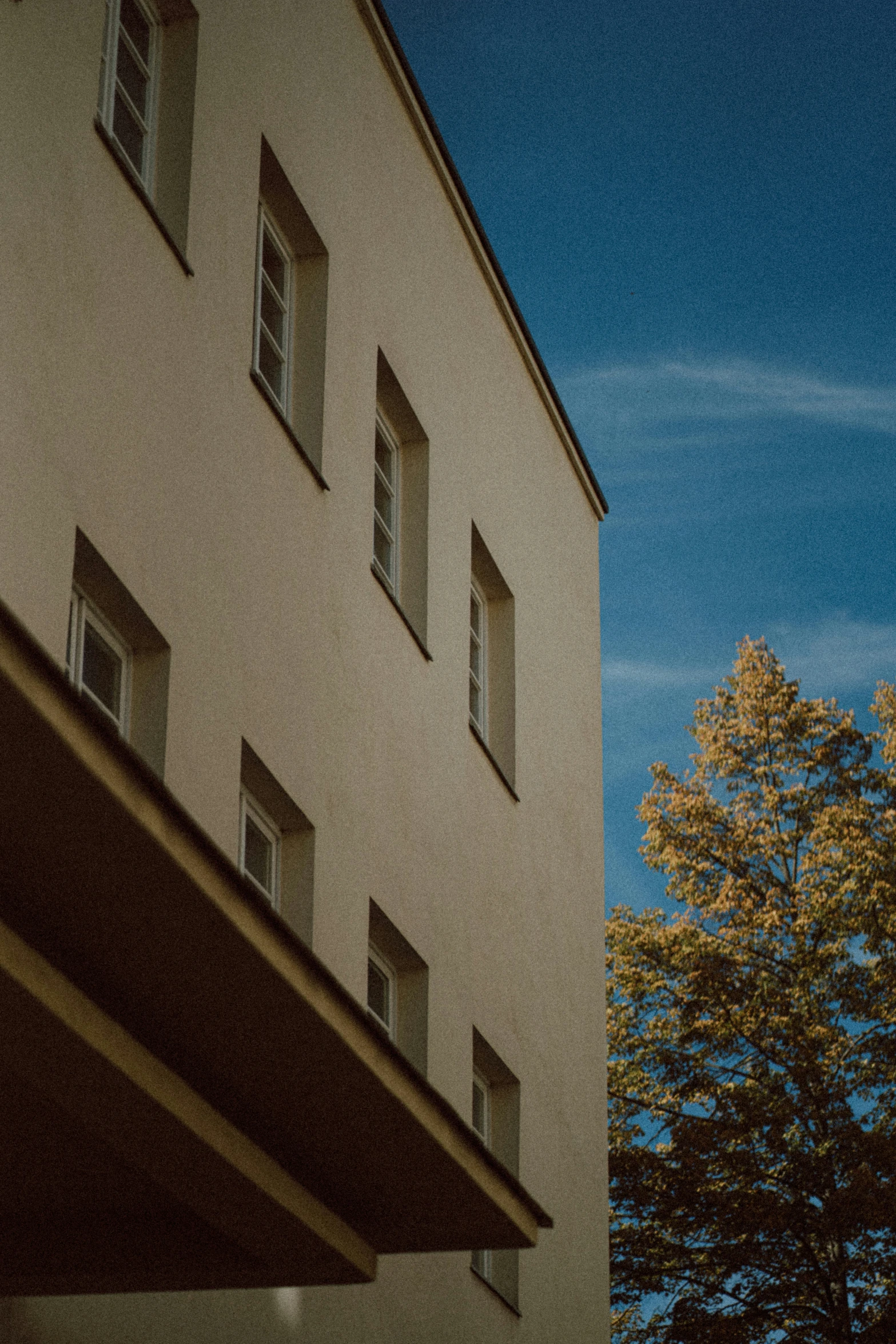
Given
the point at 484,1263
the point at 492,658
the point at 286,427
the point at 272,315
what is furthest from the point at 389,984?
the point at 272,315

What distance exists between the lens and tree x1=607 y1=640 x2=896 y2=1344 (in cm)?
2545

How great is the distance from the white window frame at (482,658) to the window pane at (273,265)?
368 centimetres

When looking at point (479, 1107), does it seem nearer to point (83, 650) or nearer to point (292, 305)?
point (292, 305)

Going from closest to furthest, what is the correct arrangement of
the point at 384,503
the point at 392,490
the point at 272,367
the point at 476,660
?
the point at 272,367 → the point at 384,503 → the point at 392,490 → the point at 476,660

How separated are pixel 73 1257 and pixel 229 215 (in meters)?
5.82

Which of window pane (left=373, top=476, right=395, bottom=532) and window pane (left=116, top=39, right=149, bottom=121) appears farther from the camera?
window pane (left=373, top=476, right=395, bottom=532)

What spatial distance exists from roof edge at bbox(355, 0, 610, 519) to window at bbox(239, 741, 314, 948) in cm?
617

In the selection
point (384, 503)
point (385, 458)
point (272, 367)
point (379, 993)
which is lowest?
point (379, 993)

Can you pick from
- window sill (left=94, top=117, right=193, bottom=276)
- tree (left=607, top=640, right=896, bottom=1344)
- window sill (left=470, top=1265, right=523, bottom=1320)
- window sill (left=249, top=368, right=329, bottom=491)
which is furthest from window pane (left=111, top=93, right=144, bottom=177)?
tree (left=607, top=640, right=896, bottom=1344)

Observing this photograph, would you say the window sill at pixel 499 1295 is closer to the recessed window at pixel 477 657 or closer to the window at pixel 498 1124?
the window at pixel 498 1124

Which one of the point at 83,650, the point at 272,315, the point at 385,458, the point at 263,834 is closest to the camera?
the point at 83,650

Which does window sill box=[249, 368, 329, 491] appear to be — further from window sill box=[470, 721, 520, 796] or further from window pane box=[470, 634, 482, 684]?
window pane box=[470, 634, 482, 684]

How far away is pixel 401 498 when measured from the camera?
13883 millimetres

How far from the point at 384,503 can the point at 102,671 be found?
500cm
